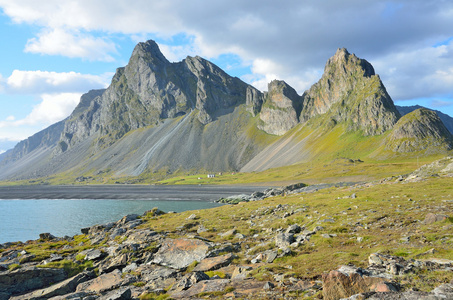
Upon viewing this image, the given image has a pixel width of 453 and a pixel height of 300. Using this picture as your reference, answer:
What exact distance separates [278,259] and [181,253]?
473 inches

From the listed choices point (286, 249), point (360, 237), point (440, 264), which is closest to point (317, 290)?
point (440, 264)

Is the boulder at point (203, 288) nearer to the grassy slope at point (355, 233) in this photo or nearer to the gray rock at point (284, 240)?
the grassy slope at point (355, 233)

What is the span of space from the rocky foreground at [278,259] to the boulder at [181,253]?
131mm

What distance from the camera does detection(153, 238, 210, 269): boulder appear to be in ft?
90.1

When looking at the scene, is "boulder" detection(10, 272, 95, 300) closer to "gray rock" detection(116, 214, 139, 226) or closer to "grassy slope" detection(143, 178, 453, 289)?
"grassy slope" detection(143, 178, 453, 289)

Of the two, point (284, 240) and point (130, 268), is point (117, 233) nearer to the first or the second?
point (130, 268)

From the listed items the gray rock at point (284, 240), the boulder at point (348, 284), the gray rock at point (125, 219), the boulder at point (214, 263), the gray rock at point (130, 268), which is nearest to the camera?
the boulder at point (348, 284)

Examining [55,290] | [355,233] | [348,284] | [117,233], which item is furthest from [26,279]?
[355,233]

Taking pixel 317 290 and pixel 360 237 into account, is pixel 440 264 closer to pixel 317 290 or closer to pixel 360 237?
pixel 317 290

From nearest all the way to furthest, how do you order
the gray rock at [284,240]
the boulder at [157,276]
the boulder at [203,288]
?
the boulder at [203,288] < the boulder at [157,276] < the gray rock at [284,240]

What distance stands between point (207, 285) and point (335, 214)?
22.1 m

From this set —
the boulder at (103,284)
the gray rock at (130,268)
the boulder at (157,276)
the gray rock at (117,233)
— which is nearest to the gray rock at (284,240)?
the boulder at (157,276)

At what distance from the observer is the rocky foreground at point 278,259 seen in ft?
45.6

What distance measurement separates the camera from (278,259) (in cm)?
2177
